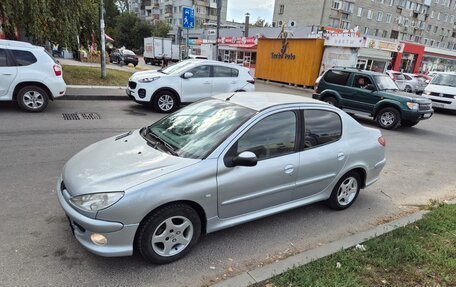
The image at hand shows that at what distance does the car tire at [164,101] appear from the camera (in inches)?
392

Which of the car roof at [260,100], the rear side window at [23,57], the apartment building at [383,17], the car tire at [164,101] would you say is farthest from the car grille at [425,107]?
the apartment building at [383,17]

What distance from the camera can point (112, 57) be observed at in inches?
1421

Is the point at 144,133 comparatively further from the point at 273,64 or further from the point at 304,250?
the point at 273,64

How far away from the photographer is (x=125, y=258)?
3088mm

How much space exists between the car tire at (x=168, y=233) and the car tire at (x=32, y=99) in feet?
24.0

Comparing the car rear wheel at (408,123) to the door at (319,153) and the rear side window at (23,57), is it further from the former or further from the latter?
the rear side window at (23,57)

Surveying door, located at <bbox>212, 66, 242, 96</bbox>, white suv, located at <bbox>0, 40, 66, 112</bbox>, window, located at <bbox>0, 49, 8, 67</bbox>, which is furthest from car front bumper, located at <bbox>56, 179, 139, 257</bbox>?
door, located at <bbox>212, 66, 242, 96</bbox>

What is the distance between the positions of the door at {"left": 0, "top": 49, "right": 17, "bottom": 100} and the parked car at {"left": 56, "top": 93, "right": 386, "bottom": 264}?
6.07 meters

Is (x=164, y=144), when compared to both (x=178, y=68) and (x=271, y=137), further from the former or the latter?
(x=178, y=68)

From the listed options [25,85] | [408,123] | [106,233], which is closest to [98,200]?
[106,233]

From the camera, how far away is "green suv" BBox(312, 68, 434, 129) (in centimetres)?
1052

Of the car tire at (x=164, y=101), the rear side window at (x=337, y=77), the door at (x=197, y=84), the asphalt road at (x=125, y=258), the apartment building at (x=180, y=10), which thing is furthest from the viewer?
the apartment building at (x=180, y=10)

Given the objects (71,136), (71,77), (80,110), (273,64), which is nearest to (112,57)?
(273,64)

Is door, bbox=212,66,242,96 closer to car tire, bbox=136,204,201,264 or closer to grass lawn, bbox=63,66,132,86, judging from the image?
grass lawn, bbox=63,66,132,86
